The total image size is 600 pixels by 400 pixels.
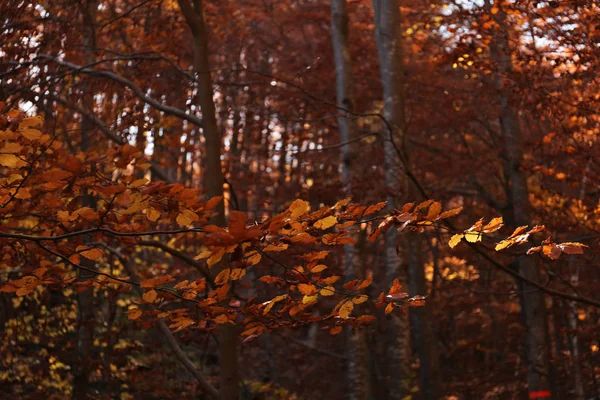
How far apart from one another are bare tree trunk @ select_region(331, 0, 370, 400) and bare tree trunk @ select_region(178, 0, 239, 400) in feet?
9.70

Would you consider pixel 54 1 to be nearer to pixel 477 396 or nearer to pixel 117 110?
pixel 117 110

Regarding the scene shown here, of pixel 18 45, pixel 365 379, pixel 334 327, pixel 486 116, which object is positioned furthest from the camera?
pixel 486 116

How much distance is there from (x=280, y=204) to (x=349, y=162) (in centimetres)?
629

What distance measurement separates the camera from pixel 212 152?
6.74 meters

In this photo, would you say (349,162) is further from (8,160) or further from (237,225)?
(237,225)

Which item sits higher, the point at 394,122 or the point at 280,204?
the point at 280,204

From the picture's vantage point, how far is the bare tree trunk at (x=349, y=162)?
9922mm

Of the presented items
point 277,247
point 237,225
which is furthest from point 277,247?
point 237,225

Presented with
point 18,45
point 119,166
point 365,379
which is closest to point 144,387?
point 365,379

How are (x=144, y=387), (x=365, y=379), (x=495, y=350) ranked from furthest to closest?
(x=495, y=350), (x=144, y=387), (x=365, y=379)

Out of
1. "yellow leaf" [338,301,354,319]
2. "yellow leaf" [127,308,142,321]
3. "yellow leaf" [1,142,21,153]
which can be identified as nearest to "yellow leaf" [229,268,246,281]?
"yellow leaf" [338,301,354,319]

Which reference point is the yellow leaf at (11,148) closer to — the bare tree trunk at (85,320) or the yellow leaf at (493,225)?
the yellow leaf at (493,225)

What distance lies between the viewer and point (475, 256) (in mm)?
15984

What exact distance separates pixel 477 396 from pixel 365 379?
293 inches
